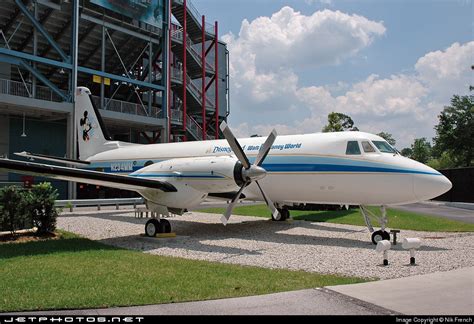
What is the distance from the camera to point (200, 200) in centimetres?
1428

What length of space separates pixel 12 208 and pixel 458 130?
181ft

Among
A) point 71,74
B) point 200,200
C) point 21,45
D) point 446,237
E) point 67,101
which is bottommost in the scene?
point 446,237

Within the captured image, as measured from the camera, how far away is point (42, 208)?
14.2 m

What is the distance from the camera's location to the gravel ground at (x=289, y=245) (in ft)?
31.4

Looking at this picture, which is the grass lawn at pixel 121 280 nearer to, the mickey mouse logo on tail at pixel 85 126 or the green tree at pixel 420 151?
the mickey mouse logo on tail at pixel 85 126

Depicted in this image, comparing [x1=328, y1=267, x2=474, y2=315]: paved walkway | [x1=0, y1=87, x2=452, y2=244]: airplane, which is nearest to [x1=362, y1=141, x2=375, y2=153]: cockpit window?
[x1=0, y1=87, x2=452, y2=244]: airplane

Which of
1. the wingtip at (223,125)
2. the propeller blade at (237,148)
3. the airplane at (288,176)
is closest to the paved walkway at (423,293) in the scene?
the airplane at (288,176)

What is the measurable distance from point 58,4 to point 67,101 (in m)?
7.34

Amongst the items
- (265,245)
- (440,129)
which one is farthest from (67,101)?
(440,129)

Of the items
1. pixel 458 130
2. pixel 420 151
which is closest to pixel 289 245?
pixel 458 130

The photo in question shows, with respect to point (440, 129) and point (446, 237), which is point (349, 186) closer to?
point (446, 237)

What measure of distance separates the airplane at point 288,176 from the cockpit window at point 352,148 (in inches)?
1.4

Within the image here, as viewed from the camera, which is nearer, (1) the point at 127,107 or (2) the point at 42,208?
(2) the point at 42,208

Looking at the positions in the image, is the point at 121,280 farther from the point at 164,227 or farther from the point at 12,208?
the point at 12,208
